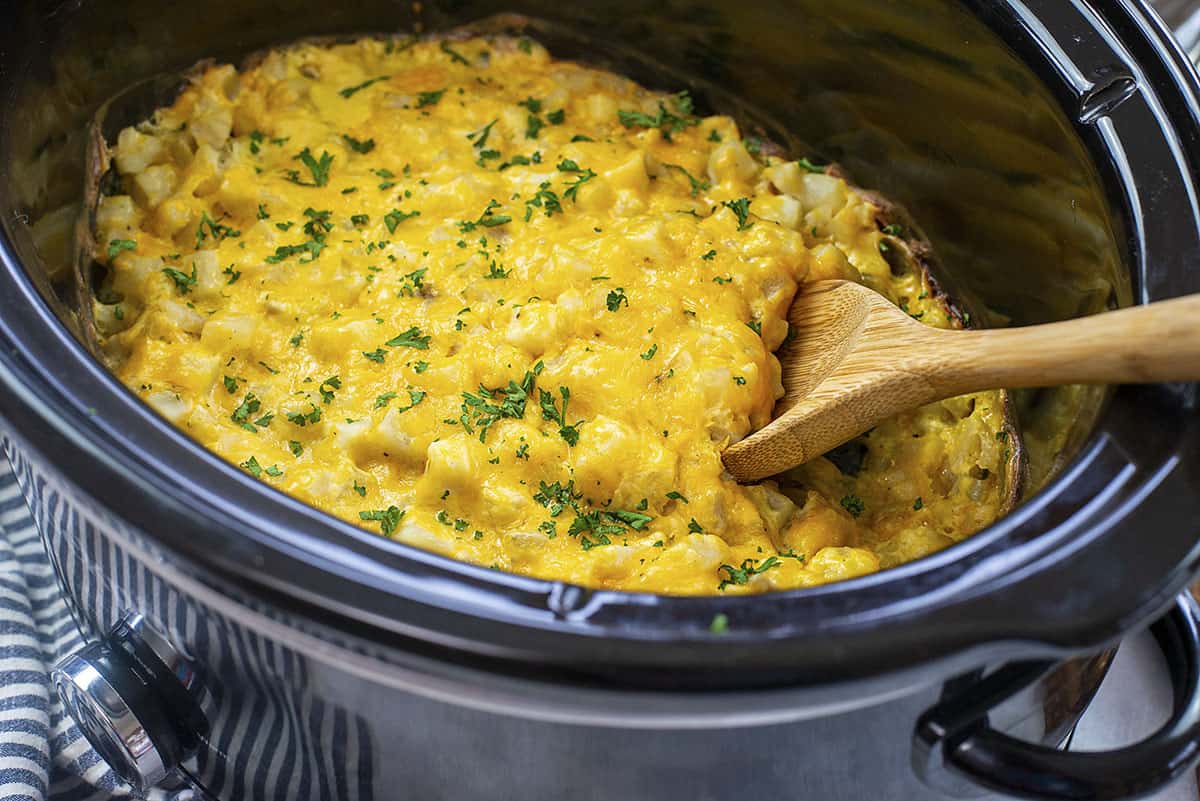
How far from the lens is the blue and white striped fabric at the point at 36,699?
1.72 meters

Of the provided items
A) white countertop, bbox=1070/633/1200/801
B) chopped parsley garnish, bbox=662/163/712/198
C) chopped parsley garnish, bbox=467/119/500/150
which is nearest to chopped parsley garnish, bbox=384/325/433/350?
chopped parsley garnish, bbox=467/119/500/150

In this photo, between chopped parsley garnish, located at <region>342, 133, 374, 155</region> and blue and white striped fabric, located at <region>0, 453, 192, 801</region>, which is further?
chopped parsley garnish, located at <region>342, 133, 374, 155</region>

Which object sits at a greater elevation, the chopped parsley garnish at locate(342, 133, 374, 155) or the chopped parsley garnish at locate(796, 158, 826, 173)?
the chopped parsley garnish at locate(796, 158, 826, 173)

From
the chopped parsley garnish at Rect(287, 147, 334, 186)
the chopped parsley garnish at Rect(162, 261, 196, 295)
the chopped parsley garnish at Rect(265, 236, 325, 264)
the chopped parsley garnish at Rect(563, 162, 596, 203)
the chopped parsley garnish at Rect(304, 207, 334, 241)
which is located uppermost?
the chopped parsley garnish at Rect(563, 162, 596, 203)

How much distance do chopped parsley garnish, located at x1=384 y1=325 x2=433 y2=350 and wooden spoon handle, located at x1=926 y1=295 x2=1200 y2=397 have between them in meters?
0.65

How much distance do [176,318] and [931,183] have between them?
1172 millimetres

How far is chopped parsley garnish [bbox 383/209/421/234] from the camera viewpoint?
1848mm

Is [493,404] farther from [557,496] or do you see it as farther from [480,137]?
[480,137]

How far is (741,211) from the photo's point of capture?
190 cm

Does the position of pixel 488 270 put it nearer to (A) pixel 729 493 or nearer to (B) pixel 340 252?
(B) pixel 340 252

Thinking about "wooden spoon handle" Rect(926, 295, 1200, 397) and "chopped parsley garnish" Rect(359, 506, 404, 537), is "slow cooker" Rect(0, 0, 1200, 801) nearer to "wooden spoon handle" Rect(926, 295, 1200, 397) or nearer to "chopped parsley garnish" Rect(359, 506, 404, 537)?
"wooden spoon handle" Rect(926, 295, 1200, 397)

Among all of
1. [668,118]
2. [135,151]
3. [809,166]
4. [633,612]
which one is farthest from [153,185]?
[633,612]

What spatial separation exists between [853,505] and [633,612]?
78 centimetres

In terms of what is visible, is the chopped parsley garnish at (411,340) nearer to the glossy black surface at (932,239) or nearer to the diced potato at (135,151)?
the glossy black surface at (932,239)
